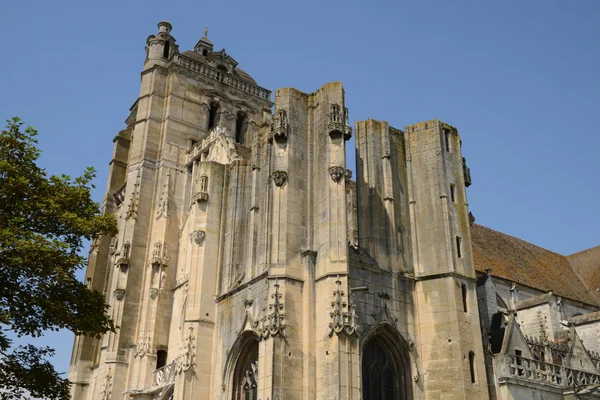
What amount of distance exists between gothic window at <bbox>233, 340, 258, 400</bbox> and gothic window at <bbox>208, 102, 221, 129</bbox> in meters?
18.8

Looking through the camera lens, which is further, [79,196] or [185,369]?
[185,369]

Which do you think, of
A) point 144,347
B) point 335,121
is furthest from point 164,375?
point 335,121

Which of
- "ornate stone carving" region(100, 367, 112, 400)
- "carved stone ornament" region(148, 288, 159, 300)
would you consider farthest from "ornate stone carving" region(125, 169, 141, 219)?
"ornate stone carving" region(100, 367, 112, 400)

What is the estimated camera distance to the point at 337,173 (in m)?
20.2

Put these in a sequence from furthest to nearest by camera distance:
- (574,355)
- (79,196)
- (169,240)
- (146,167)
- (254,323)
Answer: (146,167)
(169,240)
(574,355)
(254,323)
(79,196)

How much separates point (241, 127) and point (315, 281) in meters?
20.8

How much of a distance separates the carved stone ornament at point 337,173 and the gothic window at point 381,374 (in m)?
5.03

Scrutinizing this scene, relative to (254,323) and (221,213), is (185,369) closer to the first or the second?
(254,323)

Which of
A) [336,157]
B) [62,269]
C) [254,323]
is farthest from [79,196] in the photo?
[336,157]

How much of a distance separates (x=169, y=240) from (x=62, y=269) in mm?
14079

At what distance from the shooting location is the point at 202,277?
23.9 m

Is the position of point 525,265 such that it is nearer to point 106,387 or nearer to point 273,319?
point 273,319

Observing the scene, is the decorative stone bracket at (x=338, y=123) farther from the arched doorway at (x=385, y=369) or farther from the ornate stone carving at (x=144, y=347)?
the ornate stone carving at (x=144, y=347)

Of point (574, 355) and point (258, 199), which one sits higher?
point (258, 199)
